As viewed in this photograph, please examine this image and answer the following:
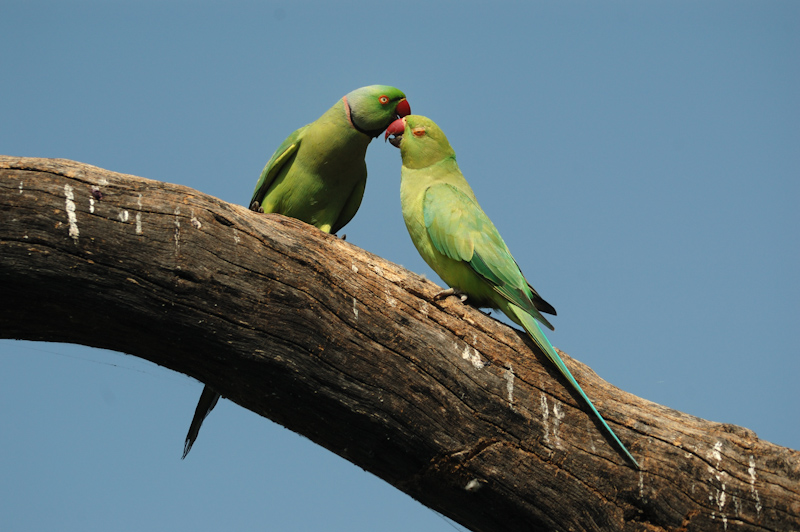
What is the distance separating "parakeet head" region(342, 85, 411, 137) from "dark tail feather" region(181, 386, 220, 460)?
269 cm

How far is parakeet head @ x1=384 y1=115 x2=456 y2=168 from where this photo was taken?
16.6 ft

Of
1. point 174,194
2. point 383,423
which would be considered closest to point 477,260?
point 383,423

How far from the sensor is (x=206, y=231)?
10.3 feet

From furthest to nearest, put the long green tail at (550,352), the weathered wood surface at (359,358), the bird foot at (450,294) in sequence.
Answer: the bird foot at (450,294)
the long green tail at (550,352)
the weathered wood surface at (359,358)

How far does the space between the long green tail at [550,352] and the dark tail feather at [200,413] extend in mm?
2079

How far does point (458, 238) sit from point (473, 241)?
0.35 ft

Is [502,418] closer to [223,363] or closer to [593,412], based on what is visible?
[593,412]

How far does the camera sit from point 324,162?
5.45 metres

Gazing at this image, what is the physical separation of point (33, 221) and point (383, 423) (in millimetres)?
1956

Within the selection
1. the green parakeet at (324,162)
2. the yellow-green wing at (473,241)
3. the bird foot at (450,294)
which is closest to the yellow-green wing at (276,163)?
the green parakeet at (324,162)

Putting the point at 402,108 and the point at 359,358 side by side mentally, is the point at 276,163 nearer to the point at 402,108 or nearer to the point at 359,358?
the point at 402,108

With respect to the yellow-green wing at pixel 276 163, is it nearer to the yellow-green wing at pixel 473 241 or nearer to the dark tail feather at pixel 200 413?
the yellow-green wing at pixel 473 241

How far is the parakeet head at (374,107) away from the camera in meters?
5.54

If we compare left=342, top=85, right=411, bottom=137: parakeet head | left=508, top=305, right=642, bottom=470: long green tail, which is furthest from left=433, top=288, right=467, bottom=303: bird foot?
left=342, top=85, right=411, bottom=137: parakeet head
